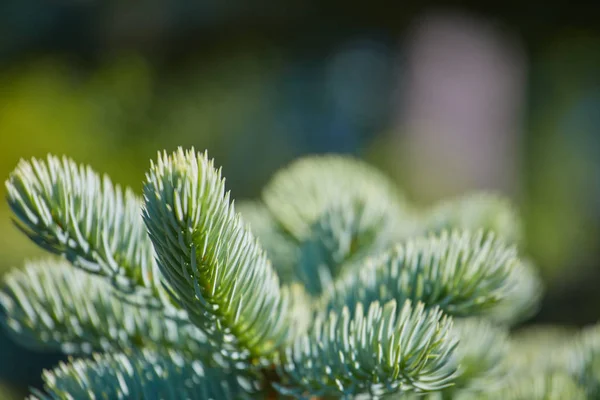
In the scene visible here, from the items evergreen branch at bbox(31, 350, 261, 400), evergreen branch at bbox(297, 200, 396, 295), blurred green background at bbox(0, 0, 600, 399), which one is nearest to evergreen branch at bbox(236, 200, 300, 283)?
evergreen branch at bbox(297, 200, 396, 295)

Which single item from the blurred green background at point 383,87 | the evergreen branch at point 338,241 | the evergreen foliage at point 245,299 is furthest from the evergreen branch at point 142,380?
the blurred green background at point 383,87

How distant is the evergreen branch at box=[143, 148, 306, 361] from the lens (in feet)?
0.87

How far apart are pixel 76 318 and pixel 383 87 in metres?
2.59

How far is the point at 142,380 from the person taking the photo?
34cm

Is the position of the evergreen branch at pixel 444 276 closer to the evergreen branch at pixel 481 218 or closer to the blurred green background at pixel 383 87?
the evergreen branch at pixel 481 218

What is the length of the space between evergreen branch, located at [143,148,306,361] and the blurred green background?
2.47m

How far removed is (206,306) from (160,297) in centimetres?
6

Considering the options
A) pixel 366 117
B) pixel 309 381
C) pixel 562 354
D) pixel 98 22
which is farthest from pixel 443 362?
pixel 98 22

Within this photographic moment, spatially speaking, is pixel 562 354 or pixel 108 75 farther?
pixel 108 75

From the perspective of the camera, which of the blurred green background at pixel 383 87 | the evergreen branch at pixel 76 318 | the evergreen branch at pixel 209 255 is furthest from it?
the blurred green background at pixel 383 87

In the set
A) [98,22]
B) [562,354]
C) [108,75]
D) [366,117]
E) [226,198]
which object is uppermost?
[98,22]

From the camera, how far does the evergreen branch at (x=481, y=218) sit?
0.44 meters

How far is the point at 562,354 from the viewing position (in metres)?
0.45

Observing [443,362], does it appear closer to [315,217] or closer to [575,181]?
[315,217]
